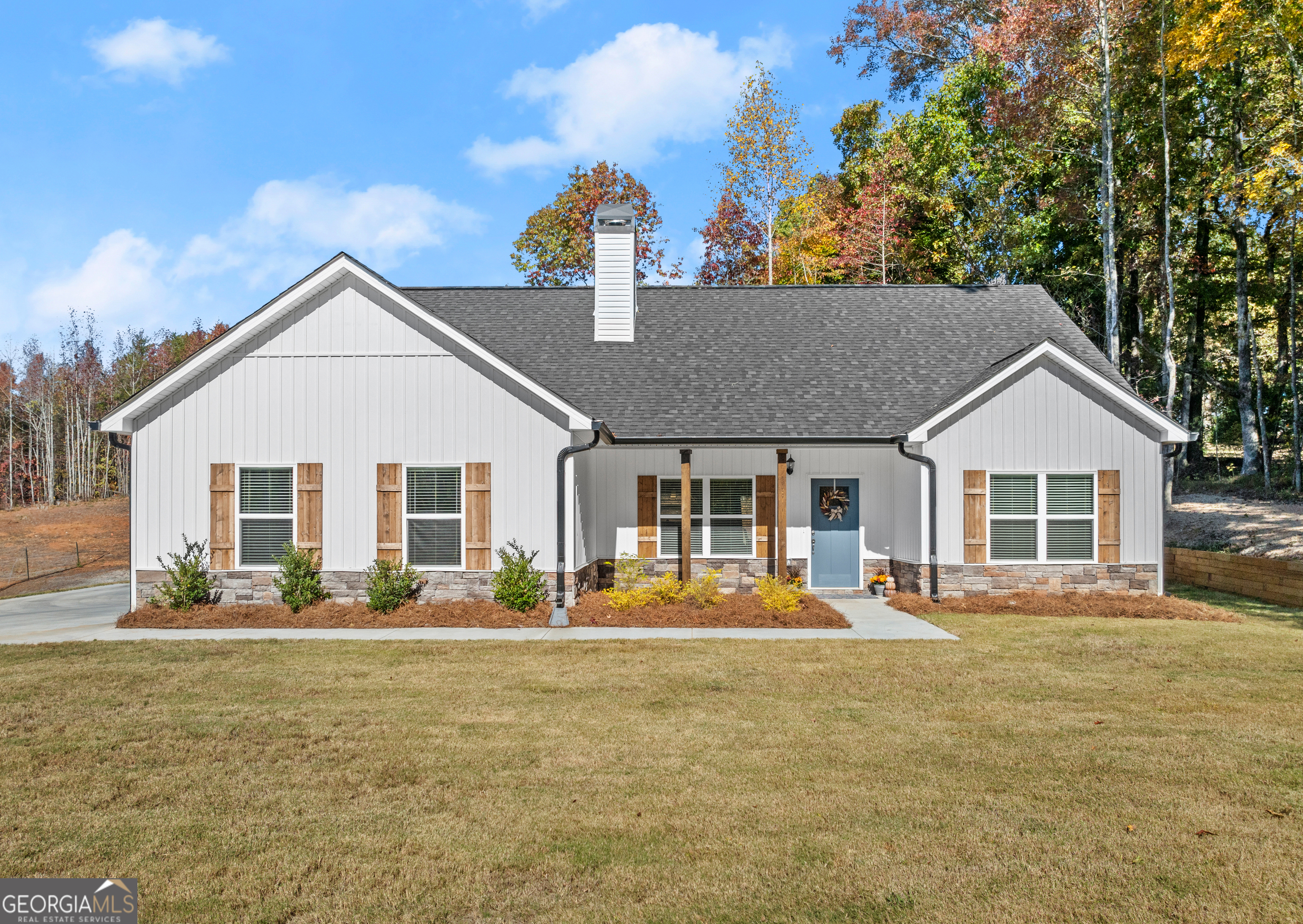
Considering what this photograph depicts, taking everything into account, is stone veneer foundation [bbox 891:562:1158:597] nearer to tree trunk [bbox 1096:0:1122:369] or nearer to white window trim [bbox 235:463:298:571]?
tree trunk [bbox 1096:0:1122:369]

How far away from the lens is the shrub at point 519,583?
39.0 feet

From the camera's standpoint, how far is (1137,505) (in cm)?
1311

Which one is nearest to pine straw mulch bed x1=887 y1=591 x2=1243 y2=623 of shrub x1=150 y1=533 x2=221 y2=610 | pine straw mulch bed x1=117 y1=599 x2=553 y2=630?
pine straw mulch bed x1=117 y1=599 x2=553 y2=630

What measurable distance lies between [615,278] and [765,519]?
5794 millimetres

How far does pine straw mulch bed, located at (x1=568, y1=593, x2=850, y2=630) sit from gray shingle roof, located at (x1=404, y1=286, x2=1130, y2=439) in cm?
284

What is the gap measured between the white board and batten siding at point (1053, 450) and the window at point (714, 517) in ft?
10.5

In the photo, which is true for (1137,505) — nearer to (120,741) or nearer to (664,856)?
(664,856)

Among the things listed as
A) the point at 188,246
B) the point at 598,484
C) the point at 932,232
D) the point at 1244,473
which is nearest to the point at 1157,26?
the point at 932,232

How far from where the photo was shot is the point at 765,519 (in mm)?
14367

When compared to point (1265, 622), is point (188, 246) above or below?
above

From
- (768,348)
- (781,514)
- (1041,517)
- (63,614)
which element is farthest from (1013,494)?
(63,614)

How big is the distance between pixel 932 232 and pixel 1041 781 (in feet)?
81.8

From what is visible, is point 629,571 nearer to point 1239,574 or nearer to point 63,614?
point 63,614

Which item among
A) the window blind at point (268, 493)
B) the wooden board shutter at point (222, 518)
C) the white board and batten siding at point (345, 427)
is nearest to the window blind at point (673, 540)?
the white board and batten siding at point (345, 427)
